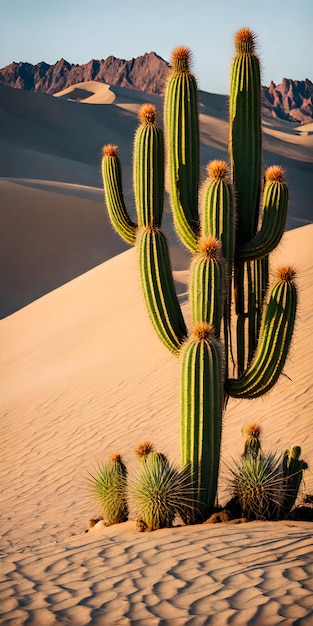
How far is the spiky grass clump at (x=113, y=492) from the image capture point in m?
7.73

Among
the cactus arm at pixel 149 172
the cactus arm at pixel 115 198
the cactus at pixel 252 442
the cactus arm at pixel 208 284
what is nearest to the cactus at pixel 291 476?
the cactus at pixel 252 442

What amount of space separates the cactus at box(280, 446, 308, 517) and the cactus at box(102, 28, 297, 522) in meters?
0.64

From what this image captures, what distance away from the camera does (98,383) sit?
593 inches

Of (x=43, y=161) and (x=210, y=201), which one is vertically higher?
(x=43, y=161)

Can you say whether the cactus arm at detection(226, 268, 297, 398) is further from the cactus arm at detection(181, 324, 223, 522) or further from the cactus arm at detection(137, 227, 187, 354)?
the cactus arm at detection(137, 227, 187, 354)

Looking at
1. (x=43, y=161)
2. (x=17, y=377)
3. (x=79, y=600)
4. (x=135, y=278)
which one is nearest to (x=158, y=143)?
(x=79, y=600)

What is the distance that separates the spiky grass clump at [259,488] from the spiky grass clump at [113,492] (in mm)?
1110

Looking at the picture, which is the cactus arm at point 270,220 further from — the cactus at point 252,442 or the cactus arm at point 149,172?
the cactus at point 252,442

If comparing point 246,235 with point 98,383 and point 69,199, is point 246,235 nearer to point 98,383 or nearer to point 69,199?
point 98,383

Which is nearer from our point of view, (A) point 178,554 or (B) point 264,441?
(A) point 178,554

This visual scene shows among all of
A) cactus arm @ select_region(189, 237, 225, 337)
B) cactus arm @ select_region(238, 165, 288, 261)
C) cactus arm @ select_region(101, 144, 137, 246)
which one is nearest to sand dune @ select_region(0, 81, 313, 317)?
cactus arm @ select_region(101, 144, 137, 246)

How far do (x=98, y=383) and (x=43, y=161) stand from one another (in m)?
39.5

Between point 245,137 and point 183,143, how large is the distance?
2.02 feet

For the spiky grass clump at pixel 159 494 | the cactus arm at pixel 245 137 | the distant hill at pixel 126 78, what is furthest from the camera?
the distant hill at pixel 126 78
